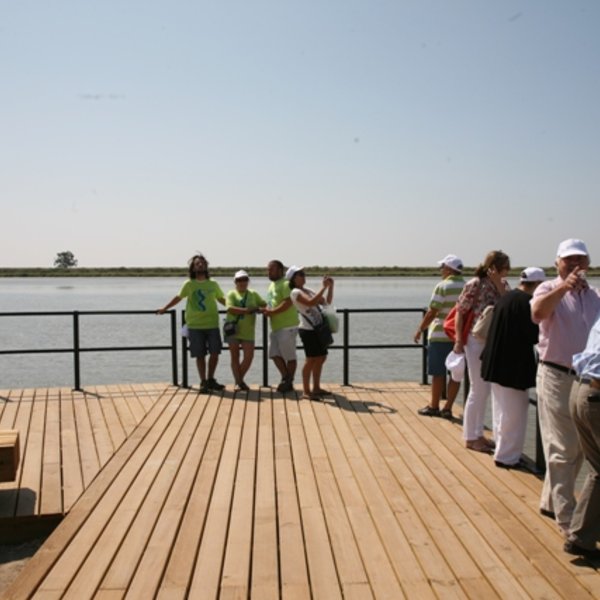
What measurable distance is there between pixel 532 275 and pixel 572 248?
876mm

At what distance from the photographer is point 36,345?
19672mm

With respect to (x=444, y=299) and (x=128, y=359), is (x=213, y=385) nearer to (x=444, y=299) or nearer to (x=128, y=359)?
(x=444, y=299)

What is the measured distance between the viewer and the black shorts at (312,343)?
6.67 meters

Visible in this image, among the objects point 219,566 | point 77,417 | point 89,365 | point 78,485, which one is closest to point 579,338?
point 219,566

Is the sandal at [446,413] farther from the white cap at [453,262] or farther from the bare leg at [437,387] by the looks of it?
the white cap at [453,262]

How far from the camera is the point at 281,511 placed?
381 centimetres

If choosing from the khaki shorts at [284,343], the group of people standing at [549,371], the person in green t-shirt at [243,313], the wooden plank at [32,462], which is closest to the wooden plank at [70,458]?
the wooden plank at [32,462]

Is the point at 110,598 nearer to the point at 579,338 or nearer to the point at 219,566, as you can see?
the point at 219,566

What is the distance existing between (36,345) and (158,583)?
18009 mm

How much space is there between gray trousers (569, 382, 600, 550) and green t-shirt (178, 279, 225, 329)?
4455 mm

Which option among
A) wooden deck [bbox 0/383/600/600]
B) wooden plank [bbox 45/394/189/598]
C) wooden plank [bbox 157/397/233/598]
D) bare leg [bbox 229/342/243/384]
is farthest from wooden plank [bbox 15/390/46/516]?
bare leg [bbox 229/342/243/384]

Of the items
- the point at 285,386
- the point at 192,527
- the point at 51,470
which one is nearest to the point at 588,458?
the point at 192,527

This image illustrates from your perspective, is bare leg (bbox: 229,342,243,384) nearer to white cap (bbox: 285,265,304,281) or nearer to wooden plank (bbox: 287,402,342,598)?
white cap (bbox: 285,265,304,281)

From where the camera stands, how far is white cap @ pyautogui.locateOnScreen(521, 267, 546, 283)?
14.0ft
